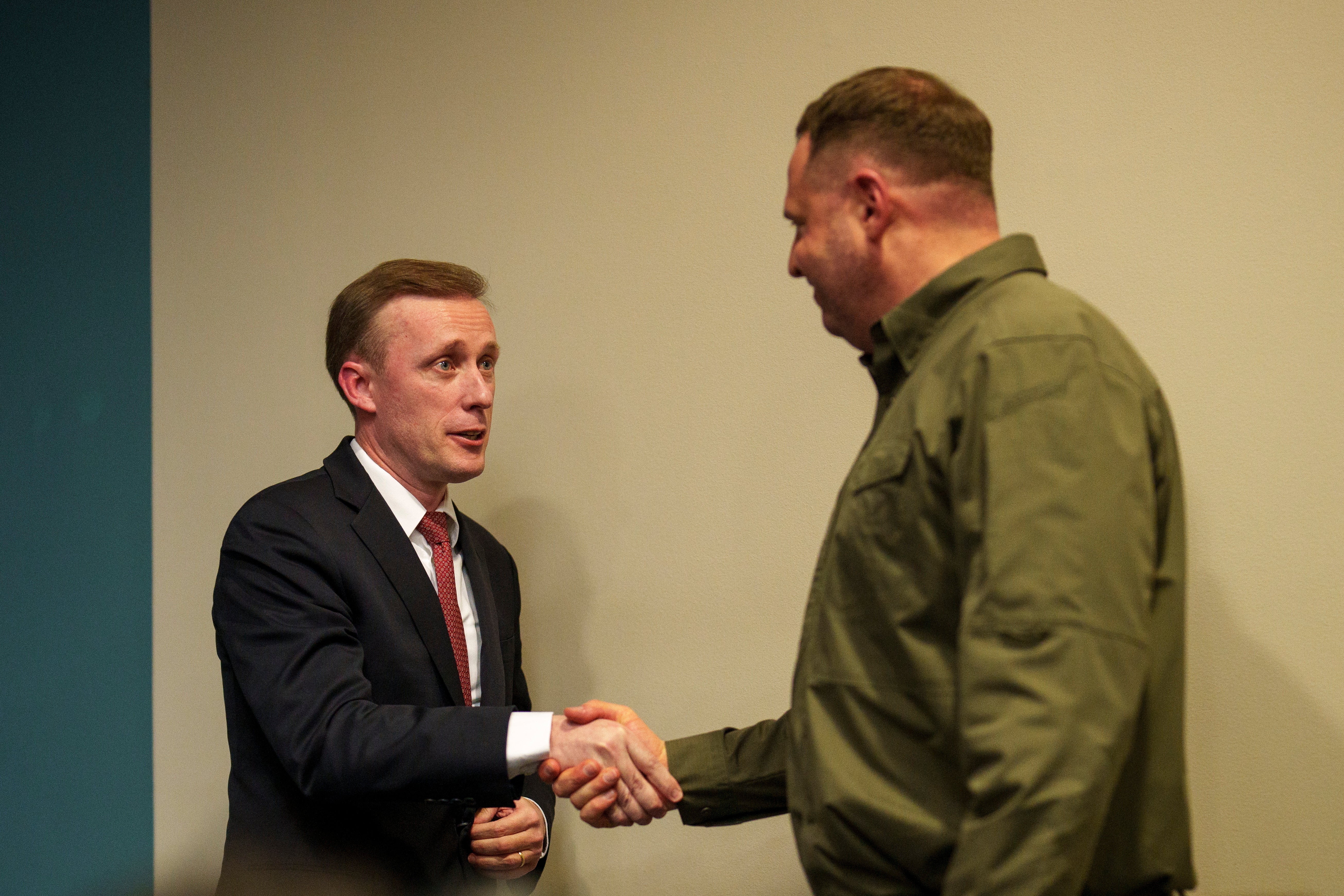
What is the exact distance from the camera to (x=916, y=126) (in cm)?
131

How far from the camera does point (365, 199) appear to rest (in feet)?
8.68

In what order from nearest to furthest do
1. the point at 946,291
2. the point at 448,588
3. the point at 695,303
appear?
the point at 946,291, the point at 448,588, the point at 695,303

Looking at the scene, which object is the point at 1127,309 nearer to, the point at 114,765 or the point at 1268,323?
the point at 1268,323

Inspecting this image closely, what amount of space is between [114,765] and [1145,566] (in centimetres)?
255

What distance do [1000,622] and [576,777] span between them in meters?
0.97

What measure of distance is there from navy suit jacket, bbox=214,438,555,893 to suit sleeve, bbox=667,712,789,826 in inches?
10.9

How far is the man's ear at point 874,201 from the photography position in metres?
1.31

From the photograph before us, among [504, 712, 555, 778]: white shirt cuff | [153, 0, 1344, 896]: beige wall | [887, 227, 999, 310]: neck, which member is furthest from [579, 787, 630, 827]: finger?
[887, 227, 999, 310]: neck

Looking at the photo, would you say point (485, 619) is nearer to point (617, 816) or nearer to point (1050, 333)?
point (617, 816)

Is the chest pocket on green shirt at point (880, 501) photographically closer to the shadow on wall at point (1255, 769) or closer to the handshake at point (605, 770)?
the handshake at point (605, 770)

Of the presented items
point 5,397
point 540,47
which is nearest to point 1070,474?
point 540,47

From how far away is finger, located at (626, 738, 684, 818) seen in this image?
5.69 feet

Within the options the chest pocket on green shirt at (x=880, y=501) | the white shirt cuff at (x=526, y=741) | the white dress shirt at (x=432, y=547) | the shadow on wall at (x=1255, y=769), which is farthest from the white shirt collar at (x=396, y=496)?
the shadow on wall at (x=1255, y=769)

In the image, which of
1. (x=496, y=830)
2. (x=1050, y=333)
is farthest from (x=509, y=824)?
(x=1050, y=333)
